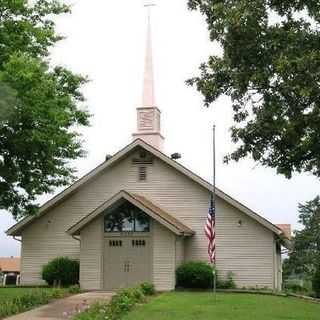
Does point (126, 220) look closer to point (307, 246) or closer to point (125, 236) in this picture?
point (125, 236)

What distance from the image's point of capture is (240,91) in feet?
52.7

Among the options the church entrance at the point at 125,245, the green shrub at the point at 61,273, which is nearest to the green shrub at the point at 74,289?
the church entrance at the point at 125,245

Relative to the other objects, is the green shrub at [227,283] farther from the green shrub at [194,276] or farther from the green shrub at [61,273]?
the green shrub at [61,273]

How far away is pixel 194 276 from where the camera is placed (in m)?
29.6

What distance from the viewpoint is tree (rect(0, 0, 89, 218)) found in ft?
69.9

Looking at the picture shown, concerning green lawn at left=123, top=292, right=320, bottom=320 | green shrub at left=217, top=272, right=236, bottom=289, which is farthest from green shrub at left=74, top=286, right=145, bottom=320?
green shrub at left=217, top=272, right=236, bottom=289

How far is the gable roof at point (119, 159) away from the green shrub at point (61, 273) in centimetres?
244

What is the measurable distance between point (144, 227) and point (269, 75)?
52.4 ft

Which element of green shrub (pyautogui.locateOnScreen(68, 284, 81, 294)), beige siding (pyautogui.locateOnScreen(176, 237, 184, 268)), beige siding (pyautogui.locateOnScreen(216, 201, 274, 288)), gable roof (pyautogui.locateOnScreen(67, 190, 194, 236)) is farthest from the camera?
beige siding (pyautogui.locateOnScreen(216, 201, 274, 288))

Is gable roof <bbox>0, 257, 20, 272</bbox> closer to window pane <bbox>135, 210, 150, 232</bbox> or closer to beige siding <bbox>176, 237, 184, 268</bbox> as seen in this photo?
beige siding <bbox>176, 237, 184, 268</bbox>

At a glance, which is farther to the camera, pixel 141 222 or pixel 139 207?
pixel 141 222

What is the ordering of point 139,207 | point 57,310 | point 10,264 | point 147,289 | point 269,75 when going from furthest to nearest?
point 10,264
point 139,207
point 147,289
point 57,310
point 269,75

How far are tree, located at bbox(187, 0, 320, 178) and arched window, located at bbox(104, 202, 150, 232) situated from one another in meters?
13.6

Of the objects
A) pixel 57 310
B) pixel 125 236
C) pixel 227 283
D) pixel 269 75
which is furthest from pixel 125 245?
pixel 269 75
